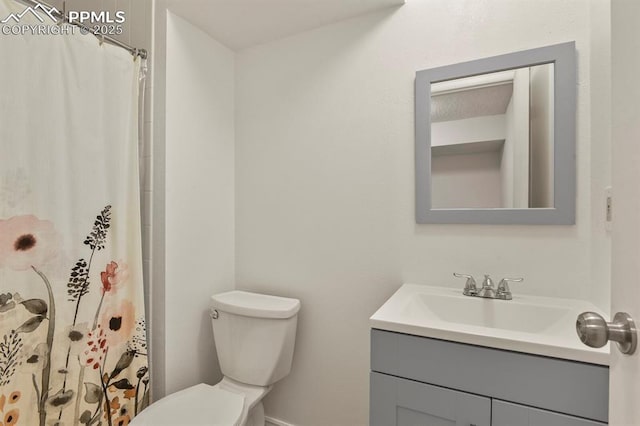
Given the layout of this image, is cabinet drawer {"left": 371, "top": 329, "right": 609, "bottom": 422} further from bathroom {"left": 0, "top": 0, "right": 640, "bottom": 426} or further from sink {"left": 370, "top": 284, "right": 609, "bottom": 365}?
bathroom {"left": 0, "top": 0, "right": 640, "bottom": 426}

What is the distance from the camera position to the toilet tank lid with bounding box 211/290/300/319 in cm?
148

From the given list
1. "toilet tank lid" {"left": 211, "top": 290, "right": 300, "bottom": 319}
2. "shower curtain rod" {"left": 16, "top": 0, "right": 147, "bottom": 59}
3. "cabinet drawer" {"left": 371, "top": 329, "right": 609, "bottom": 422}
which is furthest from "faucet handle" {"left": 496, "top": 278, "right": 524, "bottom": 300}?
"shower curtain rod" {"left": 16, "top": 0, "right": 147, "bottom": 59}

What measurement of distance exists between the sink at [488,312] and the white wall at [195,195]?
1.05 m

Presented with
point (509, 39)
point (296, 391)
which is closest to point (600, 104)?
point (509, 39)

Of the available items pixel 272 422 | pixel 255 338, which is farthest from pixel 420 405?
pixel 272 422

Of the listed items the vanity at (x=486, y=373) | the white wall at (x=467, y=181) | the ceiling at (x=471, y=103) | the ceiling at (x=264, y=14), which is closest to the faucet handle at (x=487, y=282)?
the vanity at (x=486, y=373)

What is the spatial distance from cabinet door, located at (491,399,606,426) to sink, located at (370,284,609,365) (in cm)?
14

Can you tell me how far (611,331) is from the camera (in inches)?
19.7

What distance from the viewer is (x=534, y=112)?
1.23 metres

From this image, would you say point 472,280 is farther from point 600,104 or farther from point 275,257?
point 275,257

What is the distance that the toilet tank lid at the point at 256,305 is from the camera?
58.1 inches

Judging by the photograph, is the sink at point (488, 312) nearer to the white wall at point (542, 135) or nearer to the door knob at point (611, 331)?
the white wall at point (542, 135)

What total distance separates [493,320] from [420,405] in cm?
45

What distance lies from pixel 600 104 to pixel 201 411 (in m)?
1.83
